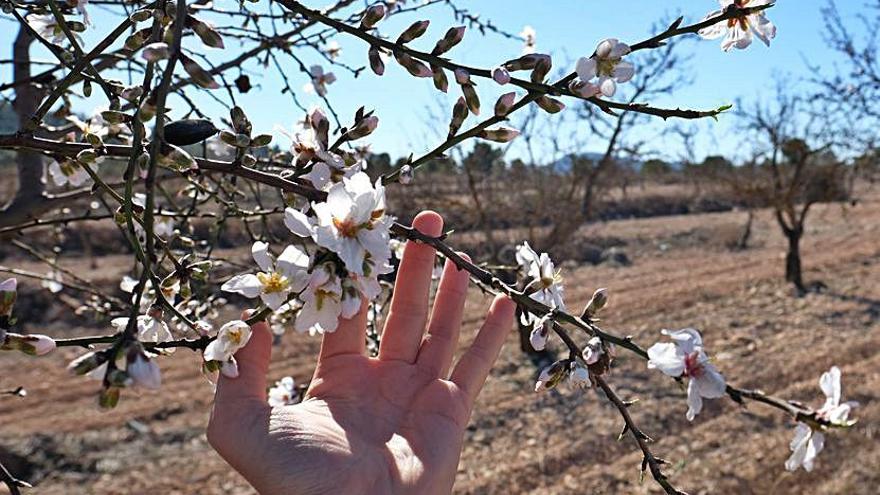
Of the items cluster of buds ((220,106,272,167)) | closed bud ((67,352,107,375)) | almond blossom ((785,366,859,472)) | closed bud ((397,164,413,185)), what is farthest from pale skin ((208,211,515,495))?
almond blossom ((785,366,859,472))

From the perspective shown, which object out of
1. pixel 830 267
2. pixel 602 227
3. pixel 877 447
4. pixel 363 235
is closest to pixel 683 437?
pixel 877 447

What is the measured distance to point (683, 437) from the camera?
5352 mm

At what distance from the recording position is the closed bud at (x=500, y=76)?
1.01m

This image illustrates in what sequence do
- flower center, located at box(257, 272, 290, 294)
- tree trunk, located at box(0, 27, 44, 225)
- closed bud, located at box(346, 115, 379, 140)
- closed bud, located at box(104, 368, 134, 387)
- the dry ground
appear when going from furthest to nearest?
the dry ground < tree trunk, located at box(0, 27, 44, 225) < closed bud, located at box(346, 115, 379, 140) < flower center, located at box(257, 272, 290, 294) < closed bud, located at box(104, 368, 134, 387)

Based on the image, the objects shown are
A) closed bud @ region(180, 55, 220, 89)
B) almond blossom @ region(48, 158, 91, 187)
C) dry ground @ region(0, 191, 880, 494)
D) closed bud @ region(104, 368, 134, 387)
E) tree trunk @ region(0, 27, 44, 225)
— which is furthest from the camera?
dry ground @ region(0, 191, 880, 494)

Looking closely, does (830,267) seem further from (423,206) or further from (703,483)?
(703,483)

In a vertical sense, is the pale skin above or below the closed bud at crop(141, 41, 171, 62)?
below

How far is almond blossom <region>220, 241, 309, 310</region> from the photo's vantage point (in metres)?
0.89

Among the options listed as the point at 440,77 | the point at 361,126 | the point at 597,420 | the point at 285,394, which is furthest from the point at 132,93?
the point at 597,420

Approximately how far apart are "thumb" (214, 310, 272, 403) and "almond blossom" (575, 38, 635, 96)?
2.00 feet

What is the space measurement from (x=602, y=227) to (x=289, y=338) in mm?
11169

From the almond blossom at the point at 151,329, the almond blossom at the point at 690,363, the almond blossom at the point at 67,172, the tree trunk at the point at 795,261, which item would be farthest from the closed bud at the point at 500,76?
the tree trunk at the point at 795,261

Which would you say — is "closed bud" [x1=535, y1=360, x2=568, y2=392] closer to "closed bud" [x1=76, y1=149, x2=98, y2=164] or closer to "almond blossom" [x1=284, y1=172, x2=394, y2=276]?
"almond blossom" [x1=284, y1=172, x2=394, y2=276]

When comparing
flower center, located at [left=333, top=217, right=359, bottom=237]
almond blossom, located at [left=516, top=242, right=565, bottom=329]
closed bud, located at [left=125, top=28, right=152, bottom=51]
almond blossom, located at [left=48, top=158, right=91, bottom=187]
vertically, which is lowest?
almond blossom, located at [left=516, top=242, right=565, bottom=329]
